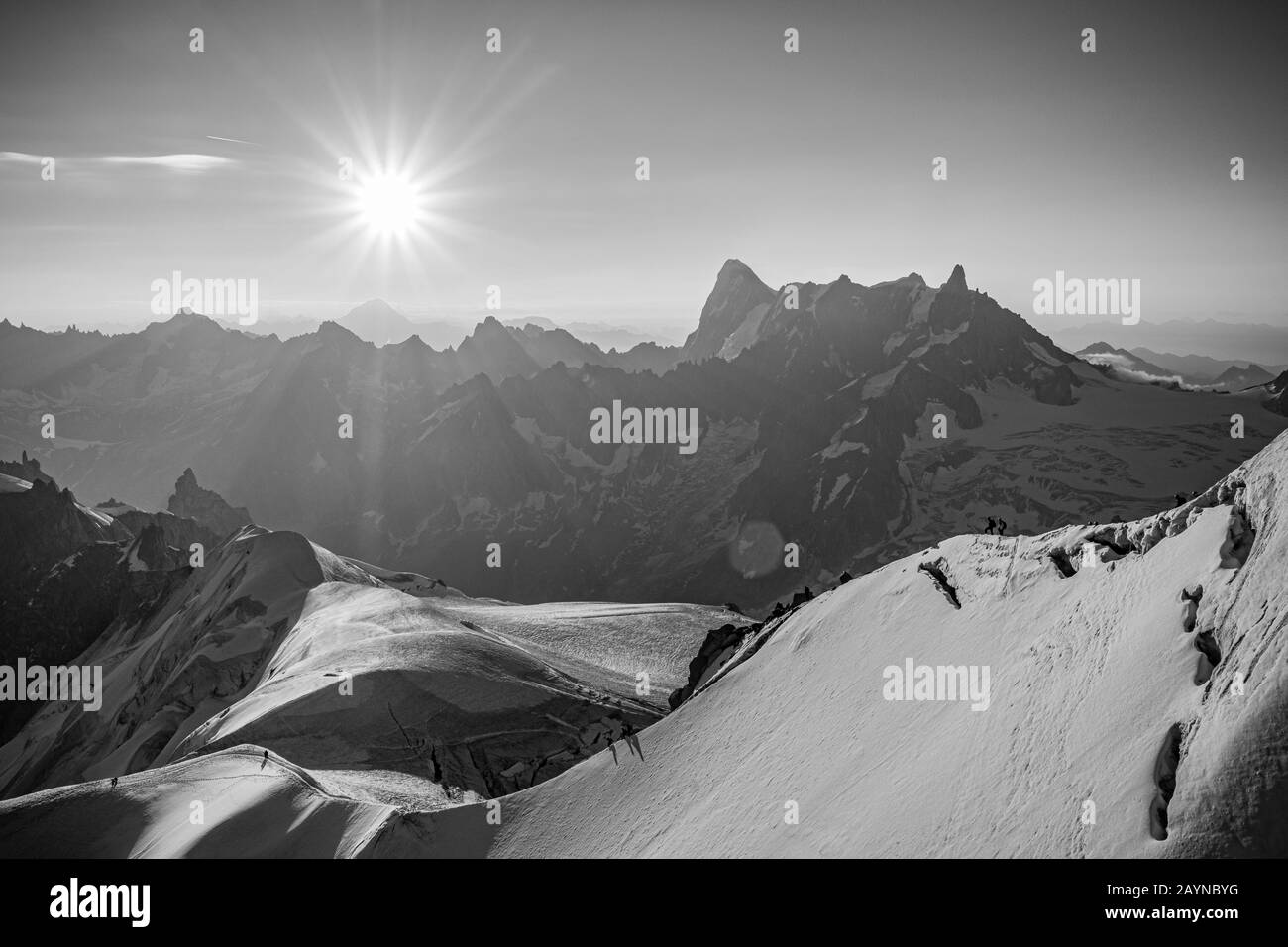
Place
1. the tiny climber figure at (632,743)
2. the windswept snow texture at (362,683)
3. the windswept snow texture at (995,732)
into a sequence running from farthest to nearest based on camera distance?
the windswept snow texture at (362,683)
the tiny climber figure at (632,743)
the windswept snow texture at (995,732)

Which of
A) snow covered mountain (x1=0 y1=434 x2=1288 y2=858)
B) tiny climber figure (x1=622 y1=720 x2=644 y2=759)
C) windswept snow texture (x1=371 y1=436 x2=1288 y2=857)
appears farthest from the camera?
tiny climber figure (x1=622 y1=720 x2=644 y2=759)

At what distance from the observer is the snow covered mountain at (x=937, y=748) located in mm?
15773

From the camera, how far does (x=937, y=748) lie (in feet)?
73.4

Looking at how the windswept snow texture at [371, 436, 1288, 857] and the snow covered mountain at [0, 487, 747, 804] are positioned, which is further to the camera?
the snow covered mountain at [0, 487, 747, 804]

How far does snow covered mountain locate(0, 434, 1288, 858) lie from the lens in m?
15.8

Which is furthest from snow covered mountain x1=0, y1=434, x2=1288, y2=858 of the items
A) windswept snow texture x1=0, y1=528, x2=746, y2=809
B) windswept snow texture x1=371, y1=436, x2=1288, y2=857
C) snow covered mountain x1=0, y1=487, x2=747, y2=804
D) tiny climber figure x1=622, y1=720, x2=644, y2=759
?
snow covered mountain x1=0, y1=487, x2=747, y2=804

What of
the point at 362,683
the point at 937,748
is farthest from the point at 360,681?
the point at 937,748

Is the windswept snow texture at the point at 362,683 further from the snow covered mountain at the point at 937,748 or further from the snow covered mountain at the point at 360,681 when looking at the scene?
the snow covered mountain at the point at 937,748

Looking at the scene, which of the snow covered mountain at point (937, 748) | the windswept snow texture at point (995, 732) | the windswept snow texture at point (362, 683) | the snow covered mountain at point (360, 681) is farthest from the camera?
the snow covered mountain at point (360, 681)

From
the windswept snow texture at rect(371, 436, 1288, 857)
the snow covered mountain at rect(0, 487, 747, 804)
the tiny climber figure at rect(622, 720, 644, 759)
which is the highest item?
the windswept snow texture at rect(371, 436, 1288, 857)

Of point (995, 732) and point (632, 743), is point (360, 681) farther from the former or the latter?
point (995, 732)

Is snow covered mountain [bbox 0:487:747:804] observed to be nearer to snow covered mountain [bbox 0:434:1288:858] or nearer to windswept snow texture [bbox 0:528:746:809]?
windswept snow texture [bbox 0:528:746:809]

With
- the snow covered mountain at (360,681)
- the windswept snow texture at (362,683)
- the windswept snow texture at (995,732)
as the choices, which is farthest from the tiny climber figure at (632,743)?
the snow covered mountain at (360,681)

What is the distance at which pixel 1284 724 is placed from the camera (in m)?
14.3
